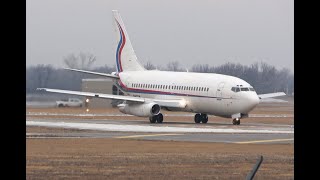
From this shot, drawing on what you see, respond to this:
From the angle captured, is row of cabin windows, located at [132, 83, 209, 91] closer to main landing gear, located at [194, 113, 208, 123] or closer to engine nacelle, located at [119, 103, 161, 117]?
main landing gear, located at [194, 113, 208, 123]

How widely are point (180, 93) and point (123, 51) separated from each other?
990 cm

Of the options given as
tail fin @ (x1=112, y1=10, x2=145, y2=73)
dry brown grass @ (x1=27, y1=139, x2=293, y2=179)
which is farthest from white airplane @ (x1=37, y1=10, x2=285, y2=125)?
dry brown grass @ (x1=27, y1=139, x2=293, y2=179)

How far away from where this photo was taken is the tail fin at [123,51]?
68812 mm

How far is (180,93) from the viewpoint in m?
61.8

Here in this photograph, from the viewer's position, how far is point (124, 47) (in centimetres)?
6988

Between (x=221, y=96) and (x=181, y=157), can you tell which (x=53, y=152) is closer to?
(x=181, y=157)

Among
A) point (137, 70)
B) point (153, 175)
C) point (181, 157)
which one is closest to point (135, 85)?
point (137, 70)

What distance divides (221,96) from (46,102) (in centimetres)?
3560

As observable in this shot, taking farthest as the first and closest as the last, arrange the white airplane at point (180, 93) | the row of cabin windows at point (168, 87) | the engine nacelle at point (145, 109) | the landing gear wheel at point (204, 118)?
1. the landing gear wheel at point (204, 118)
2. the row of cabin windows at point (168, 87)
3. the engine nacelle at point (145, 109)
4. the white airplane at point (180, 93)

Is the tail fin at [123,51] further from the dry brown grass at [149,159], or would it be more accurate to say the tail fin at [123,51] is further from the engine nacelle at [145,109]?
the dry brown grass at [149,159]

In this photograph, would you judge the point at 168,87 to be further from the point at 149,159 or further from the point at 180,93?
the point at 149,159

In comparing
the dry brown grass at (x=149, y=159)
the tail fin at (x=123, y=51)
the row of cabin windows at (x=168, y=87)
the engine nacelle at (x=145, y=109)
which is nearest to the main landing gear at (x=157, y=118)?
the engine nacelle at (x=145, y=109)

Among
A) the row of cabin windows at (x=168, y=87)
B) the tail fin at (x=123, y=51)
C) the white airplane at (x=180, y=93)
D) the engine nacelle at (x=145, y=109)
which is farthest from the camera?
the tail fin at (x=123, y=51)

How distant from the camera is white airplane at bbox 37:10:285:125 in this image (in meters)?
57.7
